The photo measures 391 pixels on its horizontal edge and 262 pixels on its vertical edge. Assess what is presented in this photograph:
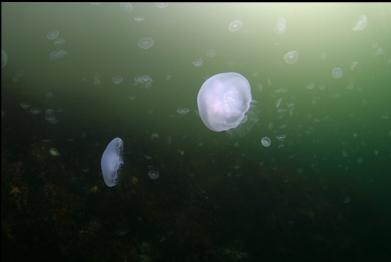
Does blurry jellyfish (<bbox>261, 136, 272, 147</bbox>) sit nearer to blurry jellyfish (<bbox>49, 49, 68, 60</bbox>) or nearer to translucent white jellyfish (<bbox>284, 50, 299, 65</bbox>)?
translucent white jellyfish (<bbox>284, 50, 299, 65</bbox>)

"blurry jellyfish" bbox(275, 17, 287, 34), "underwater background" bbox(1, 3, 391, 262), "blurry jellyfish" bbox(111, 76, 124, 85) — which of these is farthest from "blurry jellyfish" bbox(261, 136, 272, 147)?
"blurry jellyfish" bbox(111, 76, 124, 85)

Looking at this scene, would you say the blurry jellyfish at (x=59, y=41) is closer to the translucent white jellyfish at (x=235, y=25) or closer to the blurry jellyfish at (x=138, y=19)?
the blurry jellyfish at (x=138, y=19)

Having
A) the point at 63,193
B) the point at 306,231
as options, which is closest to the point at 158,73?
the point at 63,193

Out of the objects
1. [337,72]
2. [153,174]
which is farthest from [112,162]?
[337,72]

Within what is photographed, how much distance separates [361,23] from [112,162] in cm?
136

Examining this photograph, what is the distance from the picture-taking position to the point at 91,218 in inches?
58.8

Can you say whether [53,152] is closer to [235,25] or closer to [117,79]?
[117,79]

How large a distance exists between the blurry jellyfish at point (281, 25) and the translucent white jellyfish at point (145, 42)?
0.59 metres

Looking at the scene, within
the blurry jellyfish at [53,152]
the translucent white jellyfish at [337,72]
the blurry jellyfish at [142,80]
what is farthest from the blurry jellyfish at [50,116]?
the translucent white jellyfish at [337,72]

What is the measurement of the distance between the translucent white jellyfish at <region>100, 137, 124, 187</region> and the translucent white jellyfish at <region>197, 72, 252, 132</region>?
425 millimetres

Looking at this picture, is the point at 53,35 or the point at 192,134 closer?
the point at 53,35

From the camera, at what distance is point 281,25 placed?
5.06 feet

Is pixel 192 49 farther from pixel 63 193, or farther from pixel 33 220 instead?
pixel 33 220

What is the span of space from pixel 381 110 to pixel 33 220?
1.78 m
